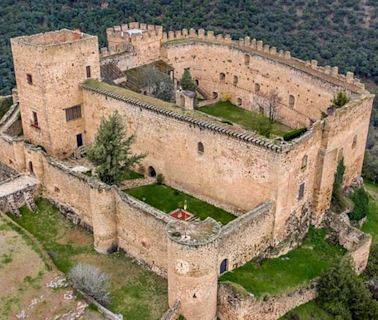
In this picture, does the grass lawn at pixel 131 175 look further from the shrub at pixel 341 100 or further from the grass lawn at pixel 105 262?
the shrub at pixel 341 100

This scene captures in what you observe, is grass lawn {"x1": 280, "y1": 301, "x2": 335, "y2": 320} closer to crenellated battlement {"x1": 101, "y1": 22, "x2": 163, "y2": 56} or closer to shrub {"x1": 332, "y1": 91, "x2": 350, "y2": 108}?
shrub {"x1": 332, "y1": 91, "x2": 350, "y2": 108}

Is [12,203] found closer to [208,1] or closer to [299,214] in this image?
[299,214]

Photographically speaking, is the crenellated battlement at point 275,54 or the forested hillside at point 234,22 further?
the forested hillside at point 234,22

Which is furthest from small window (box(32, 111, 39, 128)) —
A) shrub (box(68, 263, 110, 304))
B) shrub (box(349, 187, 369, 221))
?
shrub (box(349, 187, 369, 221))

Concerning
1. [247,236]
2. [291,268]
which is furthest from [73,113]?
[291,268]

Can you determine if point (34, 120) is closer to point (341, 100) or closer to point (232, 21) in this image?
point (341, 100)

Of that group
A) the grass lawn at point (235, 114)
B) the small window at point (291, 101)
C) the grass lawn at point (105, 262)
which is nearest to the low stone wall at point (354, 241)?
the grass lawn at point (235, 114)

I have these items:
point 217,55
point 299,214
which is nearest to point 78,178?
point 299,214
